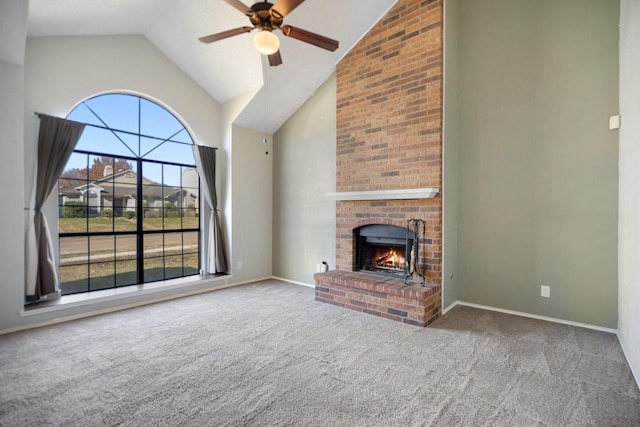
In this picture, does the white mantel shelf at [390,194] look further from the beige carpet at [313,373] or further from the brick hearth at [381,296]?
the beige carpet at [313,373]

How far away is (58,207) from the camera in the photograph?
3.59 meters

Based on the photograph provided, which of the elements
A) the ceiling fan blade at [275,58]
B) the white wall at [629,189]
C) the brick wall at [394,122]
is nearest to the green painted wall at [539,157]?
the white wall at [629,189]

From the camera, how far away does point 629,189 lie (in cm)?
245

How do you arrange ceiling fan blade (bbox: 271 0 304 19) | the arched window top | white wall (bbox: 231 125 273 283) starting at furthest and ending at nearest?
white wall (bbox: 231 125 273 283) → the arched window top → ceiling fan blade (bbox: 271 0 304 19)

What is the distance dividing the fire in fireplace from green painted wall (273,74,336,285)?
51 cm

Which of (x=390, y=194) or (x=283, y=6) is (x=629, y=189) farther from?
(x=283, y=6)

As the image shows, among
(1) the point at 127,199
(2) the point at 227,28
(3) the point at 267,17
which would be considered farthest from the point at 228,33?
(1) the point at 127,199

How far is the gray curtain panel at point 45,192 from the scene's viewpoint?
10.8ft

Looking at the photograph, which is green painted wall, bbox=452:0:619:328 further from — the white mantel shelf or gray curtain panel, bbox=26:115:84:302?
gray curtain panel, bbox=26:115:84:302

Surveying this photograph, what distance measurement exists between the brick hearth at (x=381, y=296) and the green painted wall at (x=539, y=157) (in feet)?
3.15

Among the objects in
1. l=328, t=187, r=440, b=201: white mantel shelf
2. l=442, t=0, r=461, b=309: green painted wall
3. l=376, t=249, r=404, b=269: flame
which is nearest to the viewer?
l=328, t=187, r=440, b=201: white mantel shelf

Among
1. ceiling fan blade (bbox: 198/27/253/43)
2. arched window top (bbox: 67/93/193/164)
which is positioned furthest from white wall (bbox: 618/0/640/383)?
arched window top (bbox: 67/93/193/164)

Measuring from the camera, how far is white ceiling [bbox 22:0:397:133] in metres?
3.40

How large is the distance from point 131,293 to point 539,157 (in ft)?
16.9
